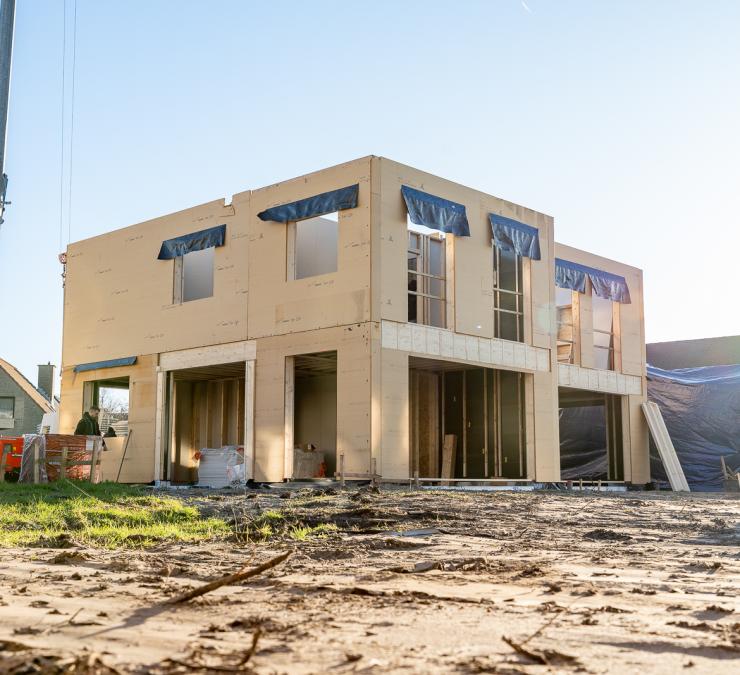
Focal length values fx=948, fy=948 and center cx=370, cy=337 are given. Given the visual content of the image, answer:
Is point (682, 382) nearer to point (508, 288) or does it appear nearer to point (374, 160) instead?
point (508, 288)

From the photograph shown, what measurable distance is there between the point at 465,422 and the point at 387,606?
2141 cm

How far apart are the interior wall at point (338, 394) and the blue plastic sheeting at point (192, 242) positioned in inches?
133

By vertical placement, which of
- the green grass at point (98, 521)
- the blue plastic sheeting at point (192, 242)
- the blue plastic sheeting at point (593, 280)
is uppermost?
the blue plastic sheeting at point (192, 242)

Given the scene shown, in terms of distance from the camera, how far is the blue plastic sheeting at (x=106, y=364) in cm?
2642

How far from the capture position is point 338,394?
21.0 m

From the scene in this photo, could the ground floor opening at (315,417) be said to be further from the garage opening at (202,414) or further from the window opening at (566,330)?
the window opening at (566,330)

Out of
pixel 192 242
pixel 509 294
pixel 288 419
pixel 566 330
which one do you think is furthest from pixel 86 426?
pixel 566 330

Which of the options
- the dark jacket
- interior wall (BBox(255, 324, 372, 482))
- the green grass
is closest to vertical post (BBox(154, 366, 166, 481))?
the dark jacket

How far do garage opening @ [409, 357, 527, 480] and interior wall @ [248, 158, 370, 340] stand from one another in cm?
338

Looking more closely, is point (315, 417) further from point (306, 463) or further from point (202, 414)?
point (202, 414)

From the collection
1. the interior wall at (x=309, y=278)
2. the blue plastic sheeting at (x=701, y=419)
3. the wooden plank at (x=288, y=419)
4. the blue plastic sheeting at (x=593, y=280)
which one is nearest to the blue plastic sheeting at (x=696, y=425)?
the blue plastic sheeting at (x=701, y=419)

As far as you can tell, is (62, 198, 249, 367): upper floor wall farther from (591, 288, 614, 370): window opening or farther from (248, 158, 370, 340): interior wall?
(591, 288, 614, 370): window opening

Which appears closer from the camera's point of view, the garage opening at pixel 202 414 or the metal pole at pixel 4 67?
the metal pole at pixel 4 67

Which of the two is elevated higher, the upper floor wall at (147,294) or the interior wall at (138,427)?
the upper floor wall at (147,294)
